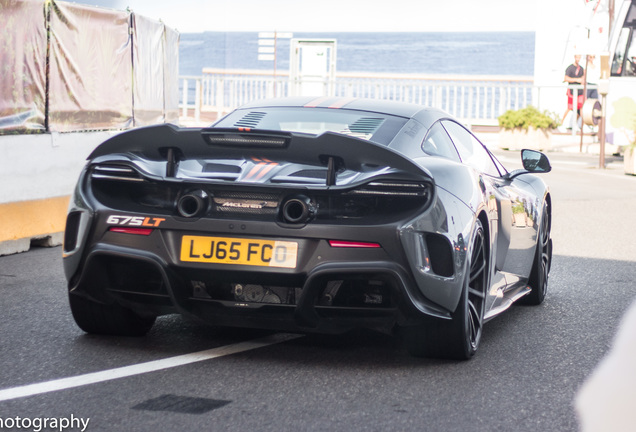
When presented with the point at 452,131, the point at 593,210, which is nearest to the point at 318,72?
the point at 593,210

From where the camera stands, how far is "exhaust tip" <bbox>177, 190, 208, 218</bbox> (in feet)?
15.5

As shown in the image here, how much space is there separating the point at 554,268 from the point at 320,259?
440 cm

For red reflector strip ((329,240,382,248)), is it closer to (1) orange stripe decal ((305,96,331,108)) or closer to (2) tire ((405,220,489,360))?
(2) tire ((405,220,489,360))

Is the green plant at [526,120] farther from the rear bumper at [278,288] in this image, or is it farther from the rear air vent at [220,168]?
the rear air vent at [220,168]

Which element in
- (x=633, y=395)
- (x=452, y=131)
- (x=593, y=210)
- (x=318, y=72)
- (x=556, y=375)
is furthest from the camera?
(x=318, y=72)

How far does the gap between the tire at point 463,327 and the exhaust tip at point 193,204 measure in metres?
1.10

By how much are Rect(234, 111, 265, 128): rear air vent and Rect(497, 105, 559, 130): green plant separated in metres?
20.0

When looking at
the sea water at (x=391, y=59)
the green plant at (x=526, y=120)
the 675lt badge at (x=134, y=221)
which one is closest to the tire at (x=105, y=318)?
the 675lt badge at (x=134, y=221)

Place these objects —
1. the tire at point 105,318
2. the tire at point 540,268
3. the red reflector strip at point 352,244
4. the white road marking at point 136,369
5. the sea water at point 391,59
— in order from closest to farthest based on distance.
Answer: the white road marking at point 136,369 < the red reflector strip at point 352,244 < the tire at point 105,318 < the tire at point 540,268 < the sea water at point 391,59

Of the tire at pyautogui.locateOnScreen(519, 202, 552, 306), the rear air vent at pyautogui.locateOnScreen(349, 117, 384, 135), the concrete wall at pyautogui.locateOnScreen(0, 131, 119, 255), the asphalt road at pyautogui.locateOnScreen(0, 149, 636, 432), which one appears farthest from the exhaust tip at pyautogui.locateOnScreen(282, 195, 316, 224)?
the concrete wall at pyautogui.locateOnScreen(0, 131, 119, 255)

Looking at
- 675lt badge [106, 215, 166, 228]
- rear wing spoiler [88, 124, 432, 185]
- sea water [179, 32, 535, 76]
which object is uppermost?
rear wing spoiler [88, 124, 432, 185]

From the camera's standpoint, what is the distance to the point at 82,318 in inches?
213

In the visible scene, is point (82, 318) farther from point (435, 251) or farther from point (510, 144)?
point (510, 144)

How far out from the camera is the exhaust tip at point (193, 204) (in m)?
4.72
